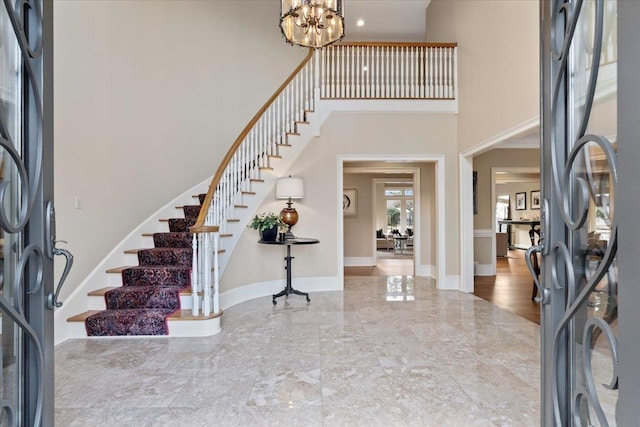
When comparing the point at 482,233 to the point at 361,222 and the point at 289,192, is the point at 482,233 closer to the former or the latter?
the point at 361,222

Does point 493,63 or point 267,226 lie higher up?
point 493,63

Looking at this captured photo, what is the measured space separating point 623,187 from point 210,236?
11.0 feet

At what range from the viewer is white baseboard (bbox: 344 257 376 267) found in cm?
840

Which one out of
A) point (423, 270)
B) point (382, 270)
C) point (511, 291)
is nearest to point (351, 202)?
point (382, 270)

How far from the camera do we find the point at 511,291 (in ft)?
17.3

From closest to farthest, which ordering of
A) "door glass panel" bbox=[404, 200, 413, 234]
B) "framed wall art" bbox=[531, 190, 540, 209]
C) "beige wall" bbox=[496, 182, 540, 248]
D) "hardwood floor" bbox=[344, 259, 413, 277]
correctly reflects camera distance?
"hardwood floor" bbox=[344, 259, 413, 277] → "framed wall art" bbox=[531, 190, 540, 209] → "beige wall" bbox=[496, 182, 540, 248] → "door glass panel" bbox=[404, 200, 413, 234]

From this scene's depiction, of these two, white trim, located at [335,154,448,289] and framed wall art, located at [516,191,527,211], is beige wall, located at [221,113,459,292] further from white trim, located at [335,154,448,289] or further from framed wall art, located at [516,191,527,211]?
framed wall art, located at [516,191,527,211]

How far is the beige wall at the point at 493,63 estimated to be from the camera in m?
3.55

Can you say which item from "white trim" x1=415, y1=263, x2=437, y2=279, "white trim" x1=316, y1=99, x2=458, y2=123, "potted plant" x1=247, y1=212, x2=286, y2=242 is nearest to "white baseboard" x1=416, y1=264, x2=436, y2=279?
"white trim" x1=415, y1=263, x2=437, y2=279

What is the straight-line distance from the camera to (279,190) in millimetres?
4902

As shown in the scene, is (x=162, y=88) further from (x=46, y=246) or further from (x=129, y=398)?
(x=46, y=246)

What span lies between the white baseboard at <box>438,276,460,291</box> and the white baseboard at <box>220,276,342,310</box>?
162 cm

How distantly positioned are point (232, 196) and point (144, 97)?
183cm

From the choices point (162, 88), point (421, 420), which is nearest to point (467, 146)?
point (421, 420)
